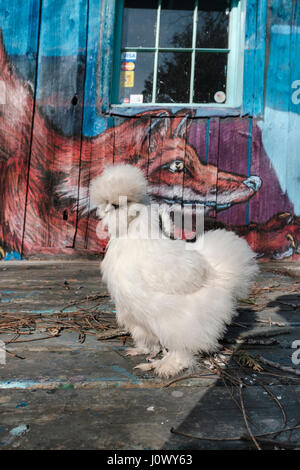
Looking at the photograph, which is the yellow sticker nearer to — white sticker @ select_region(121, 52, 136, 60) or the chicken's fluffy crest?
white sticker @ select_region(121, 52, 136, 60)

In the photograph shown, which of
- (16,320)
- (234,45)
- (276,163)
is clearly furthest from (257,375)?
(234,45)

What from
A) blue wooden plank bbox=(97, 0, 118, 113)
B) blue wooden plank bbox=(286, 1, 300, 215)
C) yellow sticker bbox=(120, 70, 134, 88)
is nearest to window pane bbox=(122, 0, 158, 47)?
blue wooden plank bbox=(97, 0, 118, 113)

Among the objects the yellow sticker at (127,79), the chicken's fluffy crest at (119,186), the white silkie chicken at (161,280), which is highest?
the yellow sticker at (127,79)

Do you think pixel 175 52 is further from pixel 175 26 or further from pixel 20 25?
pixel 20 25

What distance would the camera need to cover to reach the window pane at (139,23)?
467 cm

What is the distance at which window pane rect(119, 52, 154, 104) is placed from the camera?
4703 mm

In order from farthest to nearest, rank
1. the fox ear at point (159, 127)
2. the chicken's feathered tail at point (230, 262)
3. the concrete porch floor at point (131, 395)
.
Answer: the fox ear at point (159, 127) < the chicken's feathered tail at point (230, 262) < the concrete porch floor at point (131, 395)

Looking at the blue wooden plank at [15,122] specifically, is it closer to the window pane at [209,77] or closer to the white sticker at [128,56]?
the white sticker at [128,56]

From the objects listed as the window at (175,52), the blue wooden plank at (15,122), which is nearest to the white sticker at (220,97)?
the window at (175,52)

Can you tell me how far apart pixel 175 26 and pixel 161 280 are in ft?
14.0

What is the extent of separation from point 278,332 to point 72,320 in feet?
4.57

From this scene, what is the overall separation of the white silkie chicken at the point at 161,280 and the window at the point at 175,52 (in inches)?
123

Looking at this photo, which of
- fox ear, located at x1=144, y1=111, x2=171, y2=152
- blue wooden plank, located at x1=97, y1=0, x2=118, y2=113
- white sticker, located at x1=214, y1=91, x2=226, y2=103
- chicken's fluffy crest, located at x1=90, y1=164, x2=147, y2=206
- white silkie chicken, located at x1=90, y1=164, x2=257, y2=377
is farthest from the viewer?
white sticker, located at x1=214, y1=91, x2=226, y2=103

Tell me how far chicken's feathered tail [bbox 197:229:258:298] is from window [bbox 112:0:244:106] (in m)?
3.11
